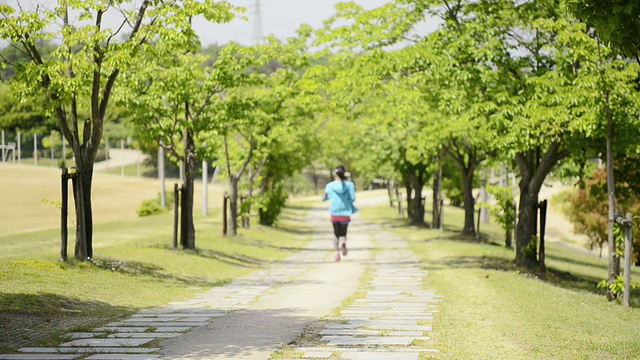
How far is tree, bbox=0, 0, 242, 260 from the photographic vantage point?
53.8ft

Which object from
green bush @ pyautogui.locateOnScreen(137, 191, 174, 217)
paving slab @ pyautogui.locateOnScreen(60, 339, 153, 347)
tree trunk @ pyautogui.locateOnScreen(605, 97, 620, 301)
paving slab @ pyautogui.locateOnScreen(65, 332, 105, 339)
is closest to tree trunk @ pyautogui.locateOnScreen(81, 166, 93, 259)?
paving slab @ pyautogui.locateOnScreen(65, 332, 105, 339)

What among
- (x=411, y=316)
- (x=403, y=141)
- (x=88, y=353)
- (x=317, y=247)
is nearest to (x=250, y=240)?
(x=317, y=247)

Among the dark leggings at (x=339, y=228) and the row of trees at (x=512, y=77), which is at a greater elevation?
the row of trees at (x=512, y=77)

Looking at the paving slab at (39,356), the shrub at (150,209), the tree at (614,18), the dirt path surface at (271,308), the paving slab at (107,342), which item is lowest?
the shrub at (150,209)

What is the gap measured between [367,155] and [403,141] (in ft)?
20.0

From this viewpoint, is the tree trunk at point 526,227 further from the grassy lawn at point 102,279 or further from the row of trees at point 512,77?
the grassy lawn at point 102,279

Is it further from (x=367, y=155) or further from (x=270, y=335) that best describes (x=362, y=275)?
(x=367, y=155)

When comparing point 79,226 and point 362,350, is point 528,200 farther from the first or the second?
point 362,350

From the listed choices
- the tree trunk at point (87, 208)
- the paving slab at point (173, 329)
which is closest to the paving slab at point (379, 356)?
the paving slab at point (173, 329)

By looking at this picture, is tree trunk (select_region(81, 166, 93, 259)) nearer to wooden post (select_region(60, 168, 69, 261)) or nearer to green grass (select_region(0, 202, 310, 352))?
green grass (select_region(0, 202, 310, 352))

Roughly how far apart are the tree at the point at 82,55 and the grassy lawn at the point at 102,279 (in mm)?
1527

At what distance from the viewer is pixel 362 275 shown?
63.7 feet

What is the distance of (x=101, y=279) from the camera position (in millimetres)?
15750

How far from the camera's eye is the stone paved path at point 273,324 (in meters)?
8.74
